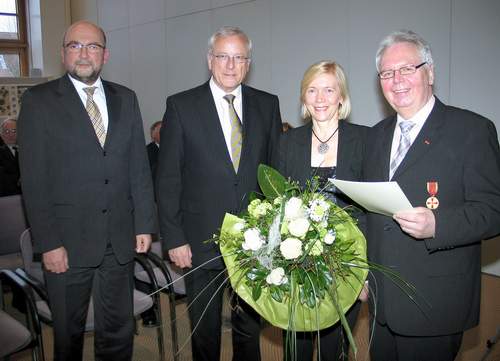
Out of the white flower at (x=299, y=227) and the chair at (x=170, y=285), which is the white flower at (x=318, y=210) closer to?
the white flower at (x=299, y=227)

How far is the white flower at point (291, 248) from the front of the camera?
1626 millimetres

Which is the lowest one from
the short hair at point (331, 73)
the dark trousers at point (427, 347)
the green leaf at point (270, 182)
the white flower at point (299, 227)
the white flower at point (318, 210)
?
the dark trousers at point (427, 347)

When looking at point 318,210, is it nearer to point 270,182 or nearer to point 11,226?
point 270,182

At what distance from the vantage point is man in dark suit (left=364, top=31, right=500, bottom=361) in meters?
1.90

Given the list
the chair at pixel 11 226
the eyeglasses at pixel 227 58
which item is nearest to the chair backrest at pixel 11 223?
the chair at pixel 11 226

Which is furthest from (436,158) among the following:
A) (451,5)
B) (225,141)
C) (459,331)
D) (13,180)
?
(13,180)

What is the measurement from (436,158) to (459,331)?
27.5 inches

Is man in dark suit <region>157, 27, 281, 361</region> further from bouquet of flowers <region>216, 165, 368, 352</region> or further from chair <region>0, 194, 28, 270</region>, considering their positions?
chair <region>0, 194, 28, 270</region>

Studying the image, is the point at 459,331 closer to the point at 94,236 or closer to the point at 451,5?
the point at 94,236

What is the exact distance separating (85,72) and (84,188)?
0.64 meters

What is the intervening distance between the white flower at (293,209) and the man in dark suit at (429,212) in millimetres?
389

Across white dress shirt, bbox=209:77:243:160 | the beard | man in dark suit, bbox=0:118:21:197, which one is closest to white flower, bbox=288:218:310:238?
white dress shirt, bbox=209:77:243:160

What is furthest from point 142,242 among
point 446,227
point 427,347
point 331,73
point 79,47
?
point 446,227

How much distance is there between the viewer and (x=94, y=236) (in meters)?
2.83
